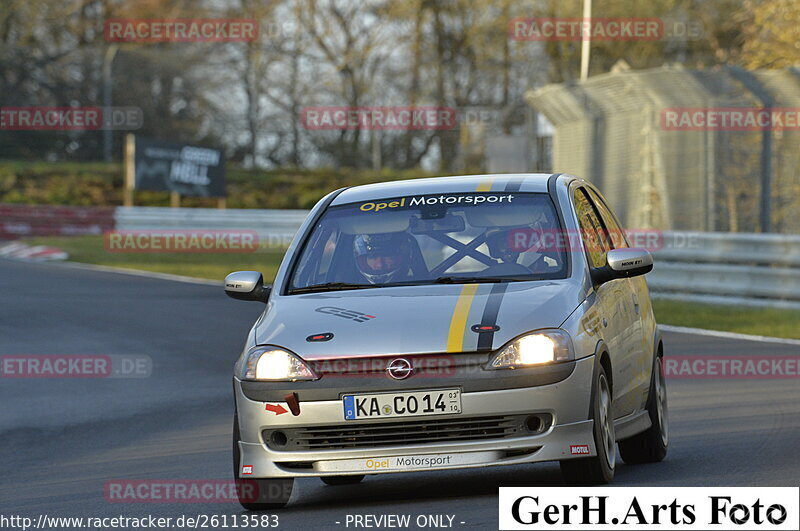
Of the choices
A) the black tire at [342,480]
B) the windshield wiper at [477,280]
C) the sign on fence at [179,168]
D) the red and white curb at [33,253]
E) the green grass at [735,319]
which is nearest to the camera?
the windshield wiper at [477,280]

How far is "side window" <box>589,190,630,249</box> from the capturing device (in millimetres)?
9031

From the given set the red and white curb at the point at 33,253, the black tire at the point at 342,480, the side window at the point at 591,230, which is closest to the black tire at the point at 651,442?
the side window at the point at 591,230

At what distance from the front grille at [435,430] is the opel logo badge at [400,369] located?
0.72ft

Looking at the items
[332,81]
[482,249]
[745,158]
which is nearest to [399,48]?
[332,81]

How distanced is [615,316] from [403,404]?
1501mm

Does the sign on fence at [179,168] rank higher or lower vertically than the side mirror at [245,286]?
lower

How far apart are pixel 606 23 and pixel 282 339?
44.3 metres

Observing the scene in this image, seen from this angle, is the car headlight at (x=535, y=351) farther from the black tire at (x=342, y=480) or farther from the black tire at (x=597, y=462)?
the black tire at (x=342, y=480)

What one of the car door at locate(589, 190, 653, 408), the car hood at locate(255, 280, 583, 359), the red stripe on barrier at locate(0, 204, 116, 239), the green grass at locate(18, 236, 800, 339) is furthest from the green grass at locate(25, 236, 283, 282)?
the car hood at locate(255, 280, 583, 359)

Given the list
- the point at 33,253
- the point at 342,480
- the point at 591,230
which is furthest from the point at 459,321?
the point at 33,253

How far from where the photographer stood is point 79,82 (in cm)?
4891

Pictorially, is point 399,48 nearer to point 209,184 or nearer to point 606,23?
point 606,23

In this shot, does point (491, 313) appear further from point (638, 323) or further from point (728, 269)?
point (728, 269)

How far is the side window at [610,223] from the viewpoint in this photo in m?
9.03
